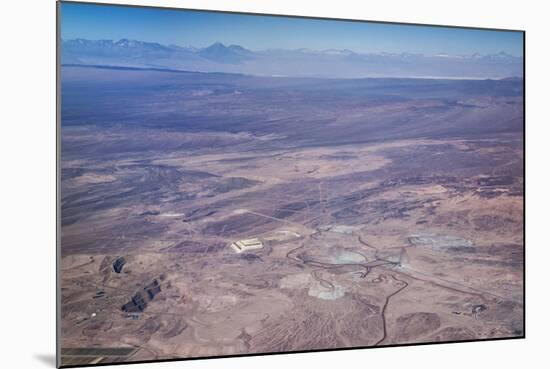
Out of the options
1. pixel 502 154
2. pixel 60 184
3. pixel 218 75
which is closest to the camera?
pixel 60 184

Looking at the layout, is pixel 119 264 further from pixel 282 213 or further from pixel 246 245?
pixel 282 213

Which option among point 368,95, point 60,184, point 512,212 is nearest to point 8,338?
point 60,184

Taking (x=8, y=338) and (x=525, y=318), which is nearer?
(x=8, y=338)

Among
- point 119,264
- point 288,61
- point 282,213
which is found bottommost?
point 119,264

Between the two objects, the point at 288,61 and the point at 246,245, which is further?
the point at 288,61

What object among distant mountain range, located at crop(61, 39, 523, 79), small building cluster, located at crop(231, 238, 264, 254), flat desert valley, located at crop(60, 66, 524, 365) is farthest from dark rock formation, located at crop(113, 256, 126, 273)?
distant mountain range, located at crop(61, 39, 523, 79)

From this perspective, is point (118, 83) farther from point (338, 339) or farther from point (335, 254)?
point (338, 339)

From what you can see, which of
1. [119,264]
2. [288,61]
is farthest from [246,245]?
[288,61]

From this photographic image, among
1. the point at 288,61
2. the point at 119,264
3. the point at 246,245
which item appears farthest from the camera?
the point at 288,61
